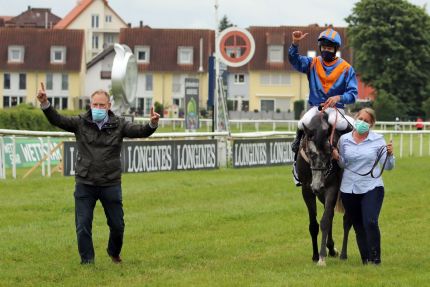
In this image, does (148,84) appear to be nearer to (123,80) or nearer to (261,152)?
(123,80)

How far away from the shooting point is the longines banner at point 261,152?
25.7 metres

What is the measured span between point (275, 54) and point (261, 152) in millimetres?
60417

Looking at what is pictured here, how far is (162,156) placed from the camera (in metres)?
23.3

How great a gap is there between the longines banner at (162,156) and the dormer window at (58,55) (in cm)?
6232

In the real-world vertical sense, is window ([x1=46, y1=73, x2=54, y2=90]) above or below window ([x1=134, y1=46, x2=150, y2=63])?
below

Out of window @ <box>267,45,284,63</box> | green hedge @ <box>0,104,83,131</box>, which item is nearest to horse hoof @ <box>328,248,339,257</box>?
green hedge @ <box>0,104,83,131</box>

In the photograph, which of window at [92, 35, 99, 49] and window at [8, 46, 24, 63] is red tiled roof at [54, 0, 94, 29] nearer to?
window at [92, 35, 99, 49]

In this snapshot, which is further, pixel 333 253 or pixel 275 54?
pixel 275 54

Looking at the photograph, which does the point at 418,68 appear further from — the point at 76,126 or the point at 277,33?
the point at 76,126

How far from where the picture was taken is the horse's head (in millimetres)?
10039

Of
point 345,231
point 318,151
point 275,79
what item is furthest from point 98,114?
point 275,79

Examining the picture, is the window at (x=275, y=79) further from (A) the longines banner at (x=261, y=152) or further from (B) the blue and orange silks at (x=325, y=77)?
(B) the blue and orange silks at (x=325, y=77)

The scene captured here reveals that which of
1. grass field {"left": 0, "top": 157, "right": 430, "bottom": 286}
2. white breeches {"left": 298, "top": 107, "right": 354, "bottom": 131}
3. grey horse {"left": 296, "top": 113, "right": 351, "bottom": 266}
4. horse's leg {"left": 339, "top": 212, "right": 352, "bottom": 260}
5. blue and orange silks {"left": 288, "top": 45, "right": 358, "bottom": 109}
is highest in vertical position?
blue and orange silks {"left": 288, "top": 45, "right": 358, "bottom": 109}

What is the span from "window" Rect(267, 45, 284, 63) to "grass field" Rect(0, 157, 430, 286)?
64939 millimetres
